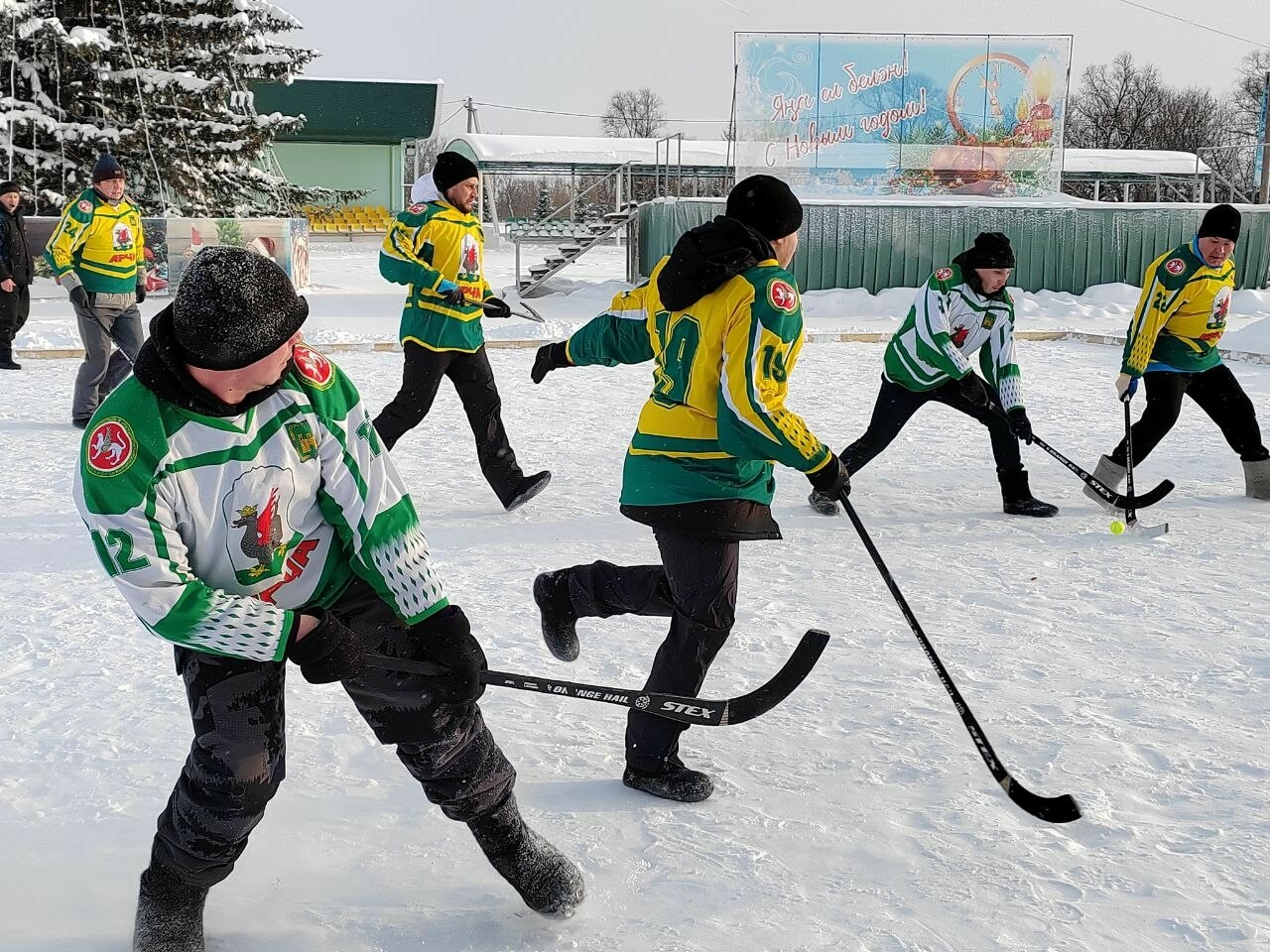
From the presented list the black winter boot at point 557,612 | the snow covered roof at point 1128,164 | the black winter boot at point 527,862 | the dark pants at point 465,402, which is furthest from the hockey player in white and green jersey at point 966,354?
the snow covered roof at point 1128,164

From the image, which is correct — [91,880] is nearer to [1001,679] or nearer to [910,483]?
[1001,679]

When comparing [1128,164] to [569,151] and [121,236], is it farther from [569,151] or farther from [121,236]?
[121,236]

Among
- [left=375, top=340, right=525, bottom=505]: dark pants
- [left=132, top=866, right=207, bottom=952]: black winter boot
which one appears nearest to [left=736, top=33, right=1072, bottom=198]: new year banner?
[left=375, top=340, right=525, bottom=505]: dark pants

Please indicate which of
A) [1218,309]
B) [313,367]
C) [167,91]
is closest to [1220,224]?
[1218,309]

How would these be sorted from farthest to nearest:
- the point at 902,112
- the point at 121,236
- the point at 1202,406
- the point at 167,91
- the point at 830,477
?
the point at 167,91 → the point at 902,112 → the point at 121,236 → the point at 1202,406 → the point at 830,477

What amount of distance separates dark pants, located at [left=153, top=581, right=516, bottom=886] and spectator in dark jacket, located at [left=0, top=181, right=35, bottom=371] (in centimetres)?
947

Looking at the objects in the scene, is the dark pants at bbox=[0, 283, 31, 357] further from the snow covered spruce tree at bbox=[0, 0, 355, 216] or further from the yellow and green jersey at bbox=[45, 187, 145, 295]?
the snow covered spruce tree at bbox=[0, 0, 355, 216]

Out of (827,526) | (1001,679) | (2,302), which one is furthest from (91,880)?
(2,302)

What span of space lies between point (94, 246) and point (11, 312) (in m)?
3.19

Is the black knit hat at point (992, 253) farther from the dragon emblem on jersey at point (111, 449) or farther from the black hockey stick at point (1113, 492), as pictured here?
the dragon emblem on jersey at point (111, 449)

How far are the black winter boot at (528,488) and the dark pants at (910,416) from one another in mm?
1540

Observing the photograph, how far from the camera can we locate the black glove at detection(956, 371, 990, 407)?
18.6 ft

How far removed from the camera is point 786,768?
315cm

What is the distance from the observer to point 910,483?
6.71m
